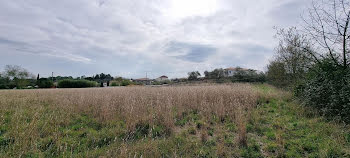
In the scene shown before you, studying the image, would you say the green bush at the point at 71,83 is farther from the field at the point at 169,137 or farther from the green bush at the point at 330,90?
the green bush at the point at 330,90

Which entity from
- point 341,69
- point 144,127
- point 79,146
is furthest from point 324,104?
point 79,146

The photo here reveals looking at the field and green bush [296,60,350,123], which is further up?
green bush [296,60,350,123]

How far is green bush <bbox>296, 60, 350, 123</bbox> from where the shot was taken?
411 centimetres

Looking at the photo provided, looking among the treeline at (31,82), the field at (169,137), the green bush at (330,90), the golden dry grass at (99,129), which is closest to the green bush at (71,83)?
the treeline at (31,82)

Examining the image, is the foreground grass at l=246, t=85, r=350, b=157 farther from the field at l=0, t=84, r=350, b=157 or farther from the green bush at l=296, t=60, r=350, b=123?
the green bush at l=296, t=60, r=350, b=123

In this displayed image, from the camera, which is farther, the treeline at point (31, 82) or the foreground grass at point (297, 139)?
the treeline at point (31, 82)

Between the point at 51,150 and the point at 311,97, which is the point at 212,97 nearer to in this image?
the point at 311,97

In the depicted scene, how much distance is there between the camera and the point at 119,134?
3.36m

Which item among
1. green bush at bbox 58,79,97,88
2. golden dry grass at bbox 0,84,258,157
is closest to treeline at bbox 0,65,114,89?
green bush at bbox 58,79,97,88

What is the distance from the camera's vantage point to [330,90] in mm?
4754

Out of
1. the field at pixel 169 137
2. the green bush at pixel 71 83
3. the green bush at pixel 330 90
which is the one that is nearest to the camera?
the field at pixel 169 137

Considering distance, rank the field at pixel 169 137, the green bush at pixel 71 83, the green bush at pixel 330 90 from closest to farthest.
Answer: the field at pixel 169 137
the green bush at pixel 330 90
the green bush at pixel 71 83

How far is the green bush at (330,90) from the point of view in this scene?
162 inches

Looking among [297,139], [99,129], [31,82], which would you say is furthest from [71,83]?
[297,139]
